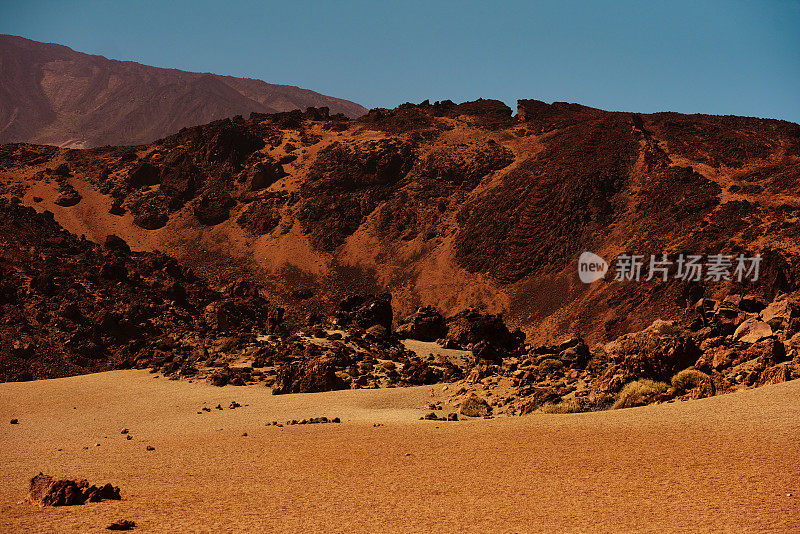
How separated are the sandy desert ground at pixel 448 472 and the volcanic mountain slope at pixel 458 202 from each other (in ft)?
103

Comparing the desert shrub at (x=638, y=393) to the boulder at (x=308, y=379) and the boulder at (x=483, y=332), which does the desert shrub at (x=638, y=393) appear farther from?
the boulder at (x=483, y=332)

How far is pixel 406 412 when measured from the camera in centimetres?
1828

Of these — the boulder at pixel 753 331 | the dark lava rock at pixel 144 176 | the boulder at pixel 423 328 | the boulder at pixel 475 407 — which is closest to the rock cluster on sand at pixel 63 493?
the boulder at pixel 475 407

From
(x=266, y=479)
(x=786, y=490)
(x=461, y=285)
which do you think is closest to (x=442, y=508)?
(x=266, y=479)

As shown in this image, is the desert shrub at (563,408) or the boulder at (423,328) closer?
the desert shrub at (563,408)

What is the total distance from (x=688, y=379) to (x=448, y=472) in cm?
767

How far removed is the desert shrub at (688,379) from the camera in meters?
15.1

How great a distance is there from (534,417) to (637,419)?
2.48m

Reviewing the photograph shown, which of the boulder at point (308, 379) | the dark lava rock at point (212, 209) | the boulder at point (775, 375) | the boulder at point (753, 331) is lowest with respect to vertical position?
the boulder at point (308, 379)

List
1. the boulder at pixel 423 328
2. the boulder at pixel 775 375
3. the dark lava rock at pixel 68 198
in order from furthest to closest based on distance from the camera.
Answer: the dark lava rock at pixel 68 198
the boulder at pixel 423 328
the boulder at pixel 775 375

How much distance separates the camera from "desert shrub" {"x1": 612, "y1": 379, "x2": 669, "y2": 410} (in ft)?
49.8

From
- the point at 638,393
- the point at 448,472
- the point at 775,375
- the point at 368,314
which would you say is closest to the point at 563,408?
the point at 638,393

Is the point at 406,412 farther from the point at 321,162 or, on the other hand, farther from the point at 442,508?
the point at 321,162

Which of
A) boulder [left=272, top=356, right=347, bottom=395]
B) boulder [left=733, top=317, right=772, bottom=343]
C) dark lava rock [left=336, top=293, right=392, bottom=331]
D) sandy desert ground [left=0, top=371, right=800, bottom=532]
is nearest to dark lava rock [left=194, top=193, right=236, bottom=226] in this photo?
dark lava rock [left=336, top=293, right=392, bottom=331]
